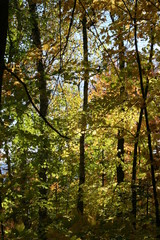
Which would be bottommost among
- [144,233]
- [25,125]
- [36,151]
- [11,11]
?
[144,233]

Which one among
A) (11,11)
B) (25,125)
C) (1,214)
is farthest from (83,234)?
(11,11)

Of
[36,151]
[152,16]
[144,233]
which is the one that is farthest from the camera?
[36,151]

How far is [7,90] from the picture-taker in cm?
343

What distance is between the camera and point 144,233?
2.27 m

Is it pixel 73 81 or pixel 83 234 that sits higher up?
pixel 73 81

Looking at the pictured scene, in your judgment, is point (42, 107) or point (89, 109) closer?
point (89, 109)

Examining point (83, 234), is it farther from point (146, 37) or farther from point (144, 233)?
point (146, 37)

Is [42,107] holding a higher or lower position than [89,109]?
higher

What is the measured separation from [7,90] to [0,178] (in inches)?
46.0

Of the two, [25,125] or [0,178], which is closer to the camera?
[0,178]

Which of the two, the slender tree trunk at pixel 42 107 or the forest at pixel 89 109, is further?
the slender tree trunk at pixel 42 107

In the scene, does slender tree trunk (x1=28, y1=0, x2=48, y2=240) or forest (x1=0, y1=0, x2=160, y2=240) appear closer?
forest (x1=0, y1=0, x2=160, y2=240)

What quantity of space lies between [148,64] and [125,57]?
36cm

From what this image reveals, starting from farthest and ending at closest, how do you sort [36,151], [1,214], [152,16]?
[36,151], [152,16], [1,214]
